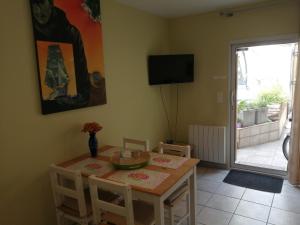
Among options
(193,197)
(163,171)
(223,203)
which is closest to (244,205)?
(223,203)

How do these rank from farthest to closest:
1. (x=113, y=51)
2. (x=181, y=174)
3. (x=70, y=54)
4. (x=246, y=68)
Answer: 1. (x=246, y=68)
2. (x=113, y=51)
3. (x=70, y=54)
4. (x=181, y=174)

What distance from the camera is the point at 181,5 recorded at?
10.6 feet

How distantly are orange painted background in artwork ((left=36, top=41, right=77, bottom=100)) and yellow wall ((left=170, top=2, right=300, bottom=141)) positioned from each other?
7.03ft

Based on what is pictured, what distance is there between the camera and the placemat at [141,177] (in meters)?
1.77

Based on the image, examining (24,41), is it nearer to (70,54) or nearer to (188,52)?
(70,54)

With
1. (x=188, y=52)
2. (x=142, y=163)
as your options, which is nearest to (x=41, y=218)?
(x=142, y=163)

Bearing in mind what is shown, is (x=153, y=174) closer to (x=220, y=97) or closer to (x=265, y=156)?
(x=220, y=97)

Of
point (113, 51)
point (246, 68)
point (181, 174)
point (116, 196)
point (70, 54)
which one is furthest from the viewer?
point (246, 68)

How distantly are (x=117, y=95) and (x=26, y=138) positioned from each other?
1275mm

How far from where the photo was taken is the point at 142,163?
81.7 inches

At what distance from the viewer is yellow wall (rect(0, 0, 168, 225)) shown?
190cm

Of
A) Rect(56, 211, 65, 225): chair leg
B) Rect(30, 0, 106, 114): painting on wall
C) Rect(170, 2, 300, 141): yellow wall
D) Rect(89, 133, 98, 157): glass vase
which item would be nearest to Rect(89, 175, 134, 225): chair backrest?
Rect(56, 211, 65, 225): chair leg

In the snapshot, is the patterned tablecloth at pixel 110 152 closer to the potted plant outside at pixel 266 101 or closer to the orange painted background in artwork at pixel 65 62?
the orange painted background in artwork at pixel 65 62

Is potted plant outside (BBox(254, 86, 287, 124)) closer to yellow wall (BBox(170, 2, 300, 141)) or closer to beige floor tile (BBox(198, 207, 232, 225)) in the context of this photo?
yellow wall (BBox(170, 2, 300, 141))
